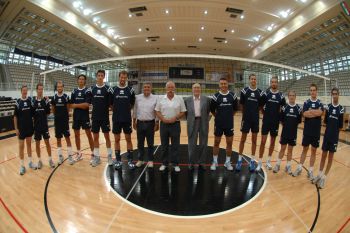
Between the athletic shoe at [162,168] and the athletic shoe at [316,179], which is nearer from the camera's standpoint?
the athletic shoe at [316,179]

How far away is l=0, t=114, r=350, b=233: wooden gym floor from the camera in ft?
7.30

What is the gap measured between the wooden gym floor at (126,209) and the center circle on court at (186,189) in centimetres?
11

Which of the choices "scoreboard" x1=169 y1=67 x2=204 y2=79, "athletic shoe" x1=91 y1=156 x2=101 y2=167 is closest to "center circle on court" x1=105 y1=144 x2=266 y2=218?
"athletic shoe" x1=91 y1=156 x2=101 y2=167

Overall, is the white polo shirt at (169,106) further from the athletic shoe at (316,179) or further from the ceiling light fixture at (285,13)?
the ceiling light fixture at (285,13)

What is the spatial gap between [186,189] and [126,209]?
3.31ft

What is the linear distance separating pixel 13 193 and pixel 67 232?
159cm

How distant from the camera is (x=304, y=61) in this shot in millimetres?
21062

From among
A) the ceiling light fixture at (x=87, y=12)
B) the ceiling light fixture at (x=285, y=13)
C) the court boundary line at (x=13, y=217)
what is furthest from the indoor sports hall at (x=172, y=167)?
the ceiling light fixture at (x=285, y=13)

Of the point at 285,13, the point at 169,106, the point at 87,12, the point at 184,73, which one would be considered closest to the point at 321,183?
the point at 169,106

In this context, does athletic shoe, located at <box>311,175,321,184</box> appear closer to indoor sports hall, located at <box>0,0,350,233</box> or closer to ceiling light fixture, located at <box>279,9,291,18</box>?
indoor sports hall, located at <box>0,0,350,233</box>

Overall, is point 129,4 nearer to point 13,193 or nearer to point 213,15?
point 213,15

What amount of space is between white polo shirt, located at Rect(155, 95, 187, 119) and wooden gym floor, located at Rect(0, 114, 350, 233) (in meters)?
1.62

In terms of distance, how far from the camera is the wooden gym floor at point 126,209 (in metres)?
2.22

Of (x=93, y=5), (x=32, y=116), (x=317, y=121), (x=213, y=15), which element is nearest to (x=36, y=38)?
(x=93, y=5)
